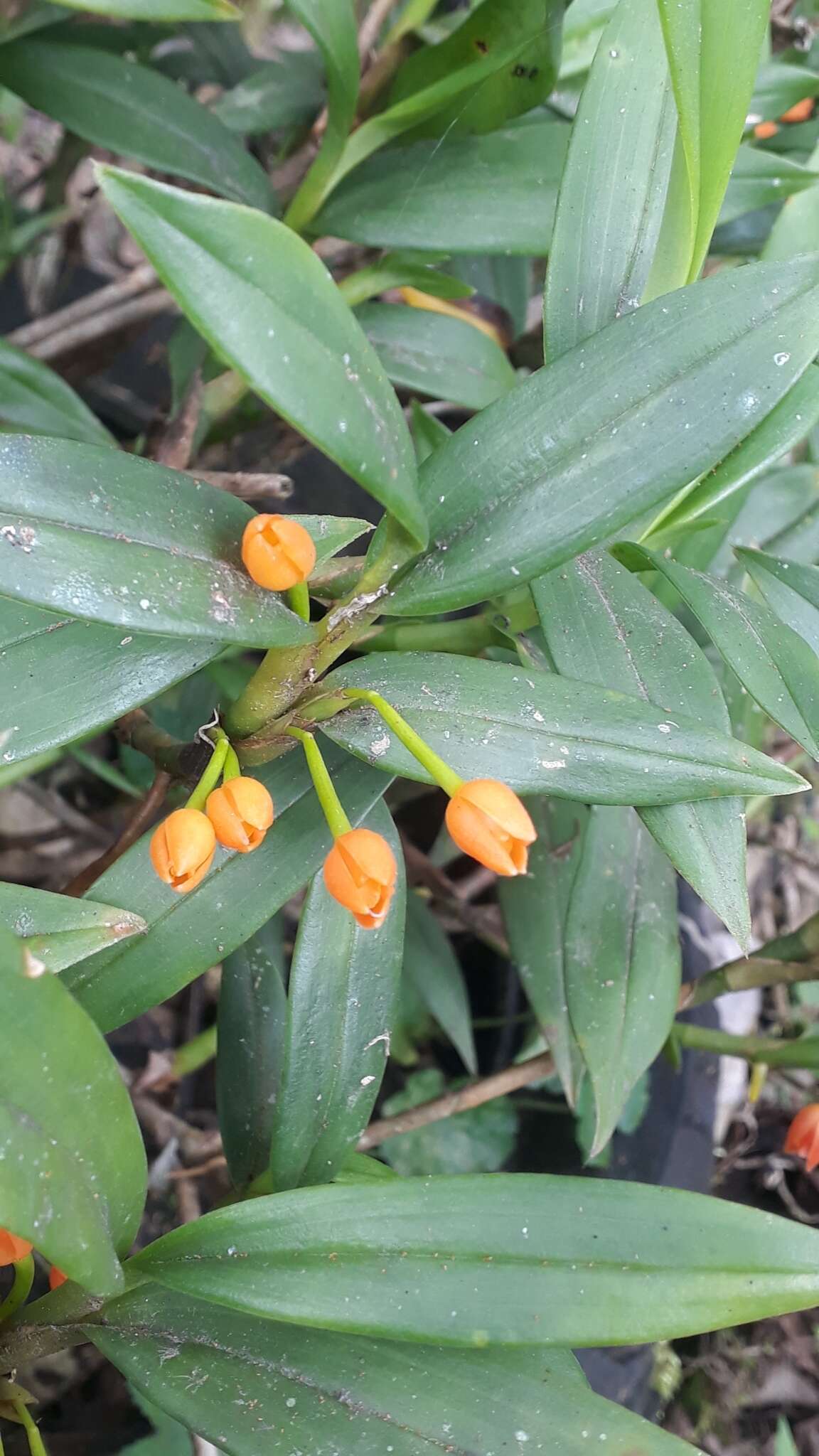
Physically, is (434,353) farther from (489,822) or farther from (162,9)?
(489,822)

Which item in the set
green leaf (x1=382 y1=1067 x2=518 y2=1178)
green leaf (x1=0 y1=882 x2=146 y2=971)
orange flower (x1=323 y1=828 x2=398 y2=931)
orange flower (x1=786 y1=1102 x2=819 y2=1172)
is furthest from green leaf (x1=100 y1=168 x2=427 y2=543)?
green leaf (x1=382 y1=1067 x2=518 y2=1178)

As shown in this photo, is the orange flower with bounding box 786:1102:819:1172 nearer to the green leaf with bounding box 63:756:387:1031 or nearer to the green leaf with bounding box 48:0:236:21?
the green leaf with bounding box 63:756:387:1031

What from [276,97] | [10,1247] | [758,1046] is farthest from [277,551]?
[276,97]

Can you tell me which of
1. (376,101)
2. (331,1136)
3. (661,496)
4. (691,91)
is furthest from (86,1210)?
(376,101)

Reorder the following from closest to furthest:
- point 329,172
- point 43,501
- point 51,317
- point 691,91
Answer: point 43,501, point 691,91, point 329,172, point 51,317

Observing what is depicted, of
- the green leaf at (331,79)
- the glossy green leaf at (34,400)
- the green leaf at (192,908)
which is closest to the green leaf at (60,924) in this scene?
the green leaf at (192,908)

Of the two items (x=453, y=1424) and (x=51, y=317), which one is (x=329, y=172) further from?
(x=453, y=1424)
